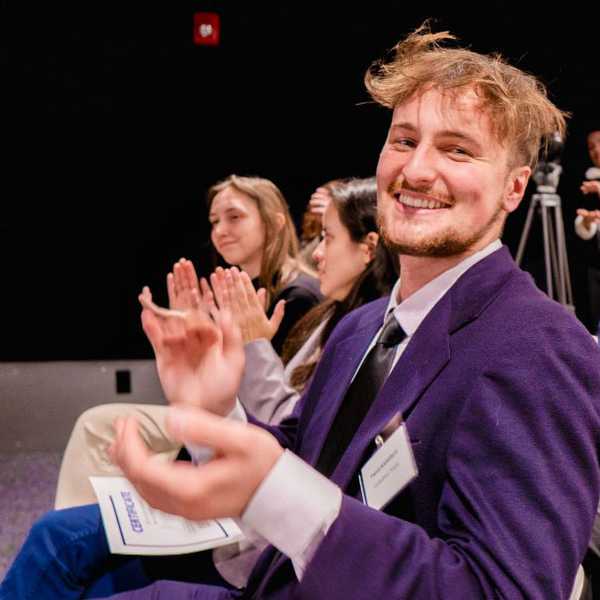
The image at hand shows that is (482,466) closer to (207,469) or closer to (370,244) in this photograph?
(207,469)

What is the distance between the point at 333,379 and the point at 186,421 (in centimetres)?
63

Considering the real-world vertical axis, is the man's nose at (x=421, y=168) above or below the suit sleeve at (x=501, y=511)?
above

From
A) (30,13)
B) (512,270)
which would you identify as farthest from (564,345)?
(30,13)

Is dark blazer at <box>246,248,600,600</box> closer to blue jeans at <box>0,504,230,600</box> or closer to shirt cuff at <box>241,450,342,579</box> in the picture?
shirt cuff at <box>241,450,342,579</box>

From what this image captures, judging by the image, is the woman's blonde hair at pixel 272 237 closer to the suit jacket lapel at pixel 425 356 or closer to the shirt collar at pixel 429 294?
the shirt collar at pixel 429 294

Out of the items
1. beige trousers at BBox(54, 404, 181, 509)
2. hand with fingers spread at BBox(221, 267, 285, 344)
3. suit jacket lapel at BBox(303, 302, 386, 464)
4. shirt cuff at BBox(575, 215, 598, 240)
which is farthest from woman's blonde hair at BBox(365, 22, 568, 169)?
shirt cuff at BBox(575, 215, 598, 240)

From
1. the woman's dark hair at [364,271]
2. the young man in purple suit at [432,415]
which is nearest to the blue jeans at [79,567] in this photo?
the young man in purple suit at [432,415]

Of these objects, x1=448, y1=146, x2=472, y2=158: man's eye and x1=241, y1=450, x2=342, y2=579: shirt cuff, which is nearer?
x1=241, y1=450, x2=342, y2=579: shirt cuff

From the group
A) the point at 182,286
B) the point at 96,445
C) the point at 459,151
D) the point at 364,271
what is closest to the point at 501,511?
the point at 459,151

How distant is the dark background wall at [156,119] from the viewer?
4008mm

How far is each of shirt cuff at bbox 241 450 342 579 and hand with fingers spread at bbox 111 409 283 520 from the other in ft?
0.04

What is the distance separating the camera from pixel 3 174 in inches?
160

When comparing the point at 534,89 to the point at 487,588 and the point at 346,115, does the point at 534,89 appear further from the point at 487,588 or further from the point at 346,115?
the point at 346,115

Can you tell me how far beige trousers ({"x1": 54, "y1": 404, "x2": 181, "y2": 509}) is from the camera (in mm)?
2043
